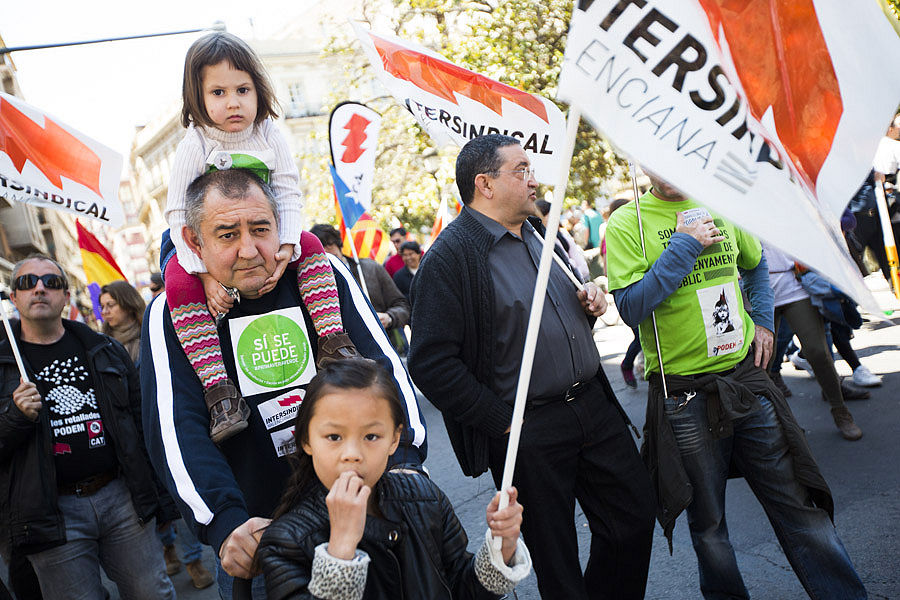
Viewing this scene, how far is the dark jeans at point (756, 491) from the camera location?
2.99 metres

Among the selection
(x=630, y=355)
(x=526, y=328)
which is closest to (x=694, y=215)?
(x=526, y=328)

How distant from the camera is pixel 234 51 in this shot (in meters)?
2.51

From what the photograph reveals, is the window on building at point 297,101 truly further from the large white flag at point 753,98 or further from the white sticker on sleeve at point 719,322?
the large white flag at point 753,98

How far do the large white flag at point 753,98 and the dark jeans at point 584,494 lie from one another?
1.44 metres

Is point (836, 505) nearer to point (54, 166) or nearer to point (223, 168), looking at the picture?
point (223, 168)

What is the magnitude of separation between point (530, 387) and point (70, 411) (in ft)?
7.76

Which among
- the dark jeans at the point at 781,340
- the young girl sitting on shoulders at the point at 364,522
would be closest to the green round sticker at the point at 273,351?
the young girl sitting on shoulders at the point at 364,522

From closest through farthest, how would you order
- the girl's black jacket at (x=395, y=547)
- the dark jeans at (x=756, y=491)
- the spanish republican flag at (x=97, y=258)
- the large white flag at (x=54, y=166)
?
the girl's black jacket at (x=395, y=547) < the dark jeans at (x=756, y=491) < the large white flag at (x=54, y=166) < the spanish republican flag at (x=97, y=258)

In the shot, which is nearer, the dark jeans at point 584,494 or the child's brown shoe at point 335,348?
the child's brown shoe at point 335,348

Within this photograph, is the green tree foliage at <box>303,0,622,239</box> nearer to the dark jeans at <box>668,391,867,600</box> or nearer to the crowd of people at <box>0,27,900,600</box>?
the crowd of people at <box>0,27,900,600</box>

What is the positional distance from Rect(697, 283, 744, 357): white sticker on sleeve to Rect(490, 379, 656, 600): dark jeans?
1.61ft

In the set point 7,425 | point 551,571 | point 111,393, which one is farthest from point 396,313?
point 551,571

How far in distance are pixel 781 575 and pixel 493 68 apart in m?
13.0

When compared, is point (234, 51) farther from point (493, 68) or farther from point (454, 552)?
point (493, 68)
